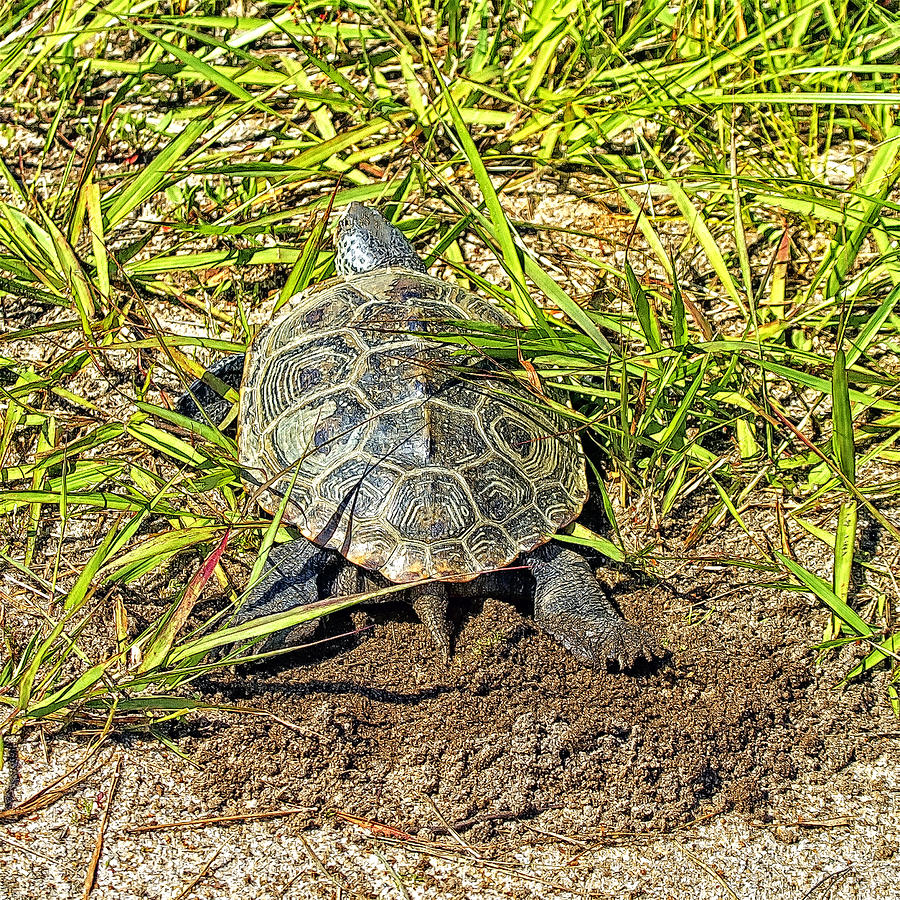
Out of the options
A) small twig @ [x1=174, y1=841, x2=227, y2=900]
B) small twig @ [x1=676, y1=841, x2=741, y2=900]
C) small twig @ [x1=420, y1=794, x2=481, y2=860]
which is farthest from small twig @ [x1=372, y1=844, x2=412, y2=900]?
small twig @ [x1=676, y1=841, x2=741, y2=900]

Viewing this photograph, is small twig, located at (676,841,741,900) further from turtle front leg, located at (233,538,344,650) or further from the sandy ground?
turtle front leg, located at (233,538,344,650)

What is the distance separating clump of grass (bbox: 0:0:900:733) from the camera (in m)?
2.11

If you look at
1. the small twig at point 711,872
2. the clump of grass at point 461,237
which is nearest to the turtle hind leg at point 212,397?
the clump of grass at point 461,237

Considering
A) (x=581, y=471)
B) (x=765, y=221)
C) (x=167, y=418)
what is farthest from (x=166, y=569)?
(x=765, y=221)

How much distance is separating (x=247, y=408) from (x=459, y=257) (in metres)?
0.94

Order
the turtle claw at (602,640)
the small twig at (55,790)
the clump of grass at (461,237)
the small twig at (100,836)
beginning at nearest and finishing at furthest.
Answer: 1. the small twig at (100,836)
2. the small twig at (55,790)
3. the turtle claw at (602,640)
4. the clump of grass at (461,237)

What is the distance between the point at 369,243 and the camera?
102 inches

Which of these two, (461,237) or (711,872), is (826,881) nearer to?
(711,872)

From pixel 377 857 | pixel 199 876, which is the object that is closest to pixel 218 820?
pixel 199 876

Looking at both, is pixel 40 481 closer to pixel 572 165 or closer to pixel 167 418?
pixel 167 418

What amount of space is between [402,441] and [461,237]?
109cm

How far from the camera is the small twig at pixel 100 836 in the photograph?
163cm

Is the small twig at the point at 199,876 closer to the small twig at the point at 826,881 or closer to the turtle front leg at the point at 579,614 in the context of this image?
the turtle front leg at the point at 579,614

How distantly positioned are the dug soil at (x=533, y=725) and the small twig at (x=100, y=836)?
6.8 inches
